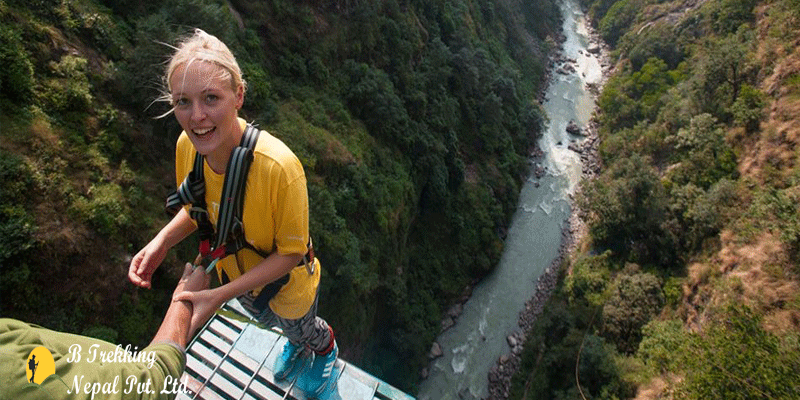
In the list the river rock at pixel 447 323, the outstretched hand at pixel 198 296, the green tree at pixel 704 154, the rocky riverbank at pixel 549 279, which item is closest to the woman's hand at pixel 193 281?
the outstretched hand at pixel 198 296

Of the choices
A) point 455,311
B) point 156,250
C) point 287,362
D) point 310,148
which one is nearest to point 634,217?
point 455,311

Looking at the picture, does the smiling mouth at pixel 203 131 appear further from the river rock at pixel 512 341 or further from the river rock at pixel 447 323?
the river rock at pixel 512 341

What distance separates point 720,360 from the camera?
10.5 metres

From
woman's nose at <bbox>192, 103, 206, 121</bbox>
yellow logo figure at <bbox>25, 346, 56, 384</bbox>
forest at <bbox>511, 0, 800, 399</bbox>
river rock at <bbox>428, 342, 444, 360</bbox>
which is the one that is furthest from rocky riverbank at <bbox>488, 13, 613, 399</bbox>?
yellow logo figure at <bbox>25, 346, 56, 384</bbox>

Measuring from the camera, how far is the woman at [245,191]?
2.16 meters

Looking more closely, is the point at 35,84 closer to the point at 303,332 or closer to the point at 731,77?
the point at 303,332

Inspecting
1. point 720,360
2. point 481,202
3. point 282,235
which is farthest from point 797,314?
point 282,235

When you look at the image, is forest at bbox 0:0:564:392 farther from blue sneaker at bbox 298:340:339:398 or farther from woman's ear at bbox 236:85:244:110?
woman's ear at bbox 236:85:244:110

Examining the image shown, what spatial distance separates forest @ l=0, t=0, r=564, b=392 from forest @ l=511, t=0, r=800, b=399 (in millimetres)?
5606

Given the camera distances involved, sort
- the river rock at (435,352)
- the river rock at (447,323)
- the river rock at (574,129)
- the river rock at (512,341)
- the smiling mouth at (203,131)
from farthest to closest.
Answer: the river rock at (574,129) < the river rock at (447,323) < the river rock at (512,341) < the river rock at (435,352) < the smiling mouth at (203,131)

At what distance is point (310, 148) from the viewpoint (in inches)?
564

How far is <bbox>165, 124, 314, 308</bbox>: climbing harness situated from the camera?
238 cm

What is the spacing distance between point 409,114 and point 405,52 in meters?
3.89

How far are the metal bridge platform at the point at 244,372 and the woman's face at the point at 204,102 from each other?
3496mm
